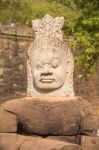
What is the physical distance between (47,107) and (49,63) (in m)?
0.49

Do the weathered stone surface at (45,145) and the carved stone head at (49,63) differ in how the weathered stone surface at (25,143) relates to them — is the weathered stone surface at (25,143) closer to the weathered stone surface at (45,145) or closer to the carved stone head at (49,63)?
the weathered stone surface at (45,145)

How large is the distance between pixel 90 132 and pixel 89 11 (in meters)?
8.92

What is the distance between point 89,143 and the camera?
19.4ft

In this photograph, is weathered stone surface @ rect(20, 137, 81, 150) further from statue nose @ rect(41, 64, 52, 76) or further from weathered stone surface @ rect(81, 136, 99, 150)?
statue nose @ rect(41, 64, 52, 76)

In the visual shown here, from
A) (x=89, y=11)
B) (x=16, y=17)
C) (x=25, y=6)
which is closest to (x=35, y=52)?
(x=89, y=11)

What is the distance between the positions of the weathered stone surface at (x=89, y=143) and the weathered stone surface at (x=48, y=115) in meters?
0.10

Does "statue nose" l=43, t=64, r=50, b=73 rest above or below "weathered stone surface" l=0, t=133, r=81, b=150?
above

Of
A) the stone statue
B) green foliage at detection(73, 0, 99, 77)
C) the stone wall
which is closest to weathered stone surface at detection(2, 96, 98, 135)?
the stone statue

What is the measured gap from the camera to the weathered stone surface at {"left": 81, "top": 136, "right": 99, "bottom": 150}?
591 cm

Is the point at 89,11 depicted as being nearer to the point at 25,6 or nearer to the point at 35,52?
the point at 25,6

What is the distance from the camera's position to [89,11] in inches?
575

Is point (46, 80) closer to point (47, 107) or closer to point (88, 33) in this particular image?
point (47, 107)

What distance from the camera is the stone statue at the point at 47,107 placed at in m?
5.84

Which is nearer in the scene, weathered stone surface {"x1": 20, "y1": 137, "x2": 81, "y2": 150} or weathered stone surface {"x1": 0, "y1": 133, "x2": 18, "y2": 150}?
weathered stone surface {"x1": 20, "y1": 137, "x2": 81, "y2": 150}
